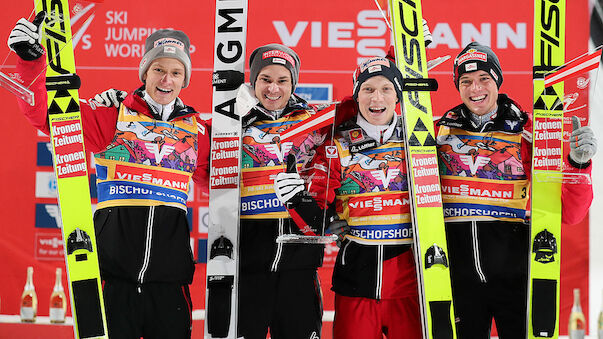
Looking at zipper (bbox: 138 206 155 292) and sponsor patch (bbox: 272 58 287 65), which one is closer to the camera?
zipper (bbox: 138 206 155 292)

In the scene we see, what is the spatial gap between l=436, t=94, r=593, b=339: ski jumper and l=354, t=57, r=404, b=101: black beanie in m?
0.30

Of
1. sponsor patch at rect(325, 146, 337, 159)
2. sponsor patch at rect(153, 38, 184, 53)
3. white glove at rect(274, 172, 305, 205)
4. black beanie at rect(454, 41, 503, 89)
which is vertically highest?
sponsor patch at rect(153, 38, 184, 53)

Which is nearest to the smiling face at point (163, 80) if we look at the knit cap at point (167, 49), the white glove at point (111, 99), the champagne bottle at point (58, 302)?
the knit cap at point (167, 49)

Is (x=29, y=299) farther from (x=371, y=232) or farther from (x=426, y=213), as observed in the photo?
(x=426, y=213)

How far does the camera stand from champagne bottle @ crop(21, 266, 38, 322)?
13.9 ft

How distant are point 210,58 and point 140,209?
191cm

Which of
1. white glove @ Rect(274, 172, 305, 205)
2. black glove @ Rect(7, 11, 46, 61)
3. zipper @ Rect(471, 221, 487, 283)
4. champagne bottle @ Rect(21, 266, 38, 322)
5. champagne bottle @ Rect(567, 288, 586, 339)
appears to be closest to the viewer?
black glove @ Rect(7, 11, 46, 61)

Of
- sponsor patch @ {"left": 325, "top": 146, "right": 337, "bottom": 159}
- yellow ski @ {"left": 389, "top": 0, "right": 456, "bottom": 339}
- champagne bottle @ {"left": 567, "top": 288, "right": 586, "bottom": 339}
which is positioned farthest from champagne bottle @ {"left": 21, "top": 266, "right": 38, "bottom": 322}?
champagne bottle @ {"left": 567, "top": 288, "right": 586, "bottom": 339}

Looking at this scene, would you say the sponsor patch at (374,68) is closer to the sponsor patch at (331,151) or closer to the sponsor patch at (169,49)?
the sponsor patch at (331,151)

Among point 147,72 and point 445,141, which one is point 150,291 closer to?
point 147,72

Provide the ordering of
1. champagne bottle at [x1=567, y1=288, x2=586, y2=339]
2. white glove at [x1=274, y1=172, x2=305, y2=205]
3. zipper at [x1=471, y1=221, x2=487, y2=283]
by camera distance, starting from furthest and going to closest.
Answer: champagne bottle at [x1=567, y1=288, x2=586, y2=339] → zipper at [x1=471, y1=221, x2=487, y2=283] → white glove at [x1=274, y1=172, x2=305, y2=205]

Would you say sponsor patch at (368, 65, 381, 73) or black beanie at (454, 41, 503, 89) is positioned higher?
black beanie at (454, 41, 503, 89)

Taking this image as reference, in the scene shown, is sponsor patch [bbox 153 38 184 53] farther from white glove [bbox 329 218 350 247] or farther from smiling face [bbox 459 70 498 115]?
smiling face [bbox 459 70 498 115]

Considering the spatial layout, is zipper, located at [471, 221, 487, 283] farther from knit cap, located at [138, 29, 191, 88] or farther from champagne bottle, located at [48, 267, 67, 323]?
champagne bottle, located at [48, 267, 67, 323]
